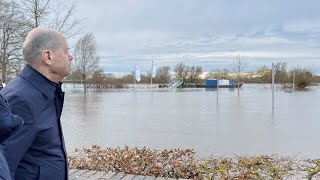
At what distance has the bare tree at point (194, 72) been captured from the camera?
3167 inches

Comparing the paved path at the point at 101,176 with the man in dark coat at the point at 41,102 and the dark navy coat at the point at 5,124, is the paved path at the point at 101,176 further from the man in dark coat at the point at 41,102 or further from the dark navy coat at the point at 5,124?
the dark navy coat at the point at 5,124

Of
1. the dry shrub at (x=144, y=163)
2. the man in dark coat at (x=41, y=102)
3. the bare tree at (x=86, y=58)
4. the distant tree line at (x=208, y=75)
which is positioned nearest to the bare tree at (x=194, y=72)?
the distant tree line at (x=208, y=75)

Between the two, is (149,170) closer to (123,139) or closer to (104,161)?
(104,161)

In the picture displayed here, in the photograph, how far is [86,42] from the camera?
55.2 meters

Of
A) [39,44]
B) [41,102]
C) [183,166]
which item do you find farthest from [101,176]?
[39,44]

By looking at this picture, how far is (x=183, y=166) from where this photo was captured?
5.28 m

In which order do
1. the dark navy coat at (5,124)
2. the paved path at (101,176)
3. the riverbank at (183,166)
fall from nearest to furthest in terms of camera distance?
the dark navy coat at (5,124) < the riverbank at (183,166) < the paved path at (101,176)

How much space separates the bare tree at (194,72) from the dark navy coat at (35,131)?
77.8 metres

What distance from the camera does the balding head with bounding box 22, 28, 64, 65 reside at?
2.17 m

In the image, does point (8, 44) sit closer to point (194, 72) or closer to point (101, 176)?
point (101, 176)

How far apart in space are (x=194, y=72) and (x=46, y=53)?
264 ft

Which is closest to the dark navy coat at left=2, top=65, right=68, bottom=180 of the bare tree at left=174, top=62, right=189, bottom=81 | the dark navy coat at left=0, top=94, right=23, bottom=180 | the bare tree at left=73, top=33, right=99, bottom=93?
the dark navy coat at left=0, top=94, right=23, bottom=180

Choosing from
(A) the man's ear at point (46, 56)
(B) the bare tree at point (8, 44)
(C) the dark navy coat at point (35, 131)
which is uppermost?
(B) the bare tree at point (8, 44)

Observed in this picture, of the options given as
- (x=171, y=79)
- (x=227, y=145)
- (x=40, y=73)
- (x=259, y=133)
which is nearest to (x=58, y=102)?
(x=40, y=73)
